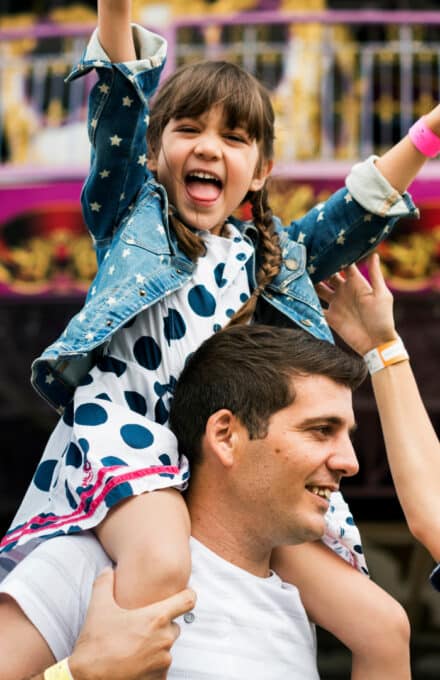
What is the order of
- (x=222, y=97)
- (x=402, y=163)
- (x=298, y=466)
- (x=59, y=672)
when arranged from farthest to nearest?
(x=402, y=163)
(x=222, y=97)
(x=298, y=466)
(x=59, y=672)

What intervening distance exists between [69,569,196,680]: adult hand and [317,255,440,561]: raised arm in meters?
0.47

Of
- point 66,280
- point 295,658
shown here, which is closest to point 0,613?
point 295,658

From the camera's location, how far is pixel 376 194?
1.96 meters

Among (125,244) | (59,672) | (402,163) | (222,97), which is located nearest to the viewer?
(59,672)

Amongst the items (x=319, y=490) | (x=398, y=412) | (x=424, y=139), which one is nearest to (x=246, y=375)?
(x=319, y=490)

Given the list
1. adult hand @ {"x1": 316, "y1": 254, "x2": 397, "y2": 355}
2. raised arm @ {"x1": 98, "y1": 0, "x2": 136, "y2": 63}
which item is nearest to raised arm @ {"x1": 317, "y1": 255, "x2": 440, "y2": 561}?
adult hand @ {"x1": 316, "y1": 254, "x2": 397, "y2": 355}

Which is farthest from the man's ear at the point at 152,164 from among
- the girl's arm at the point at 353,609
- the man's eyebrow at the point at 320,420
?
the girl's arm at the point at 353,609

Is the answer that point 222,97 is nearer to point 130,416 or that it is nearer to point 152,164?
point 152,164

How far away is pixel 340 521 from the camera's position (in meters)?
1.79

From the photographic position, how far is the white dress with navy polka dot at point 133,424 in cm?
161

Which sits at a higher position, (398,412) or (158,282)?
(158,282)

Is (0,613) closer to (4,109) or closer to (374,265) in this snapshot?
(374,265)

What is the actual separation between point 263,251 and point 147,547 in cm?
63

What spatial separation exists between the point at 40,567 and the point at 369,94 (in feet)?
14.1
